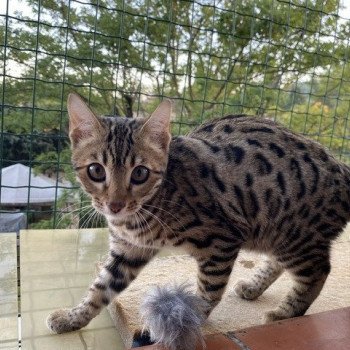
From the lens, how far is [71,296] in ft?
6.11

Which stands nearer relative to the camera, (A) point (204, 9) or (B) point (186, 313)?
(B) point (186, 313)

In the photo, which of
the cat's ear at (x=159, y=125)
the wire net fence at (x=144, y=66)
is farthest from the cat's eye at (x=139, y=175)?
the wire net fence at (x=144, y=66)

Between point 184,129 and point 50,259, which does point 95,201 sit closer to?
point 50,259

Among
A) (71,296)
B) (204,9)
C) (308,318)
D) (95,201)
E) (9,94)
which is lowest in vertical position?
(71,296)

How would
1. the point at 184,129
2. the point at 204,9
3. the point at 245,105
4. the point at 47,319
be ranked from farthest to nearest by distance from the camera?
the point at 204,9 < the point at 245,105 < the point at 184,129 < the point at 47,319

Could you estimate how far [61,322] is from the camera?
1.58 metres

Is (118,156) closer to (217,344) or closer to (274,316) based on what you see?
(217,344)

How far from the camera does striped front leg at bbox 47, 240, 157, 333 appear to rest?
160cm

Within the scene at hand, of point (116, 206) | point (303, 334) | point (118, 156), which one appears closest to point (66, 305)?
point (116, 206)

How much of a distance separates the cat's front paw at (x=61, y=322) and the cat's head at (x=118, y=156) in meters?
0.40

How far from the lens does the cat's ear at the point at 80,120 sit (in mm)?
1508

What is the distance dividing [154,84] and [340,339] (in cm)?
298

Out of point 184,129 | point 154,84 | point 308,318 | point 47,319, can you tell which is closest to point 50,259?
point 47,319

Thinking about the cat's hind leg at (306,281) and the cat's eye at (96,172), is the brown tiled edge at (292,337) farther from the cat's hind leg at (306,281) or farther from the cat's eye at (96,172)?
the cat's eye at (96,172)
